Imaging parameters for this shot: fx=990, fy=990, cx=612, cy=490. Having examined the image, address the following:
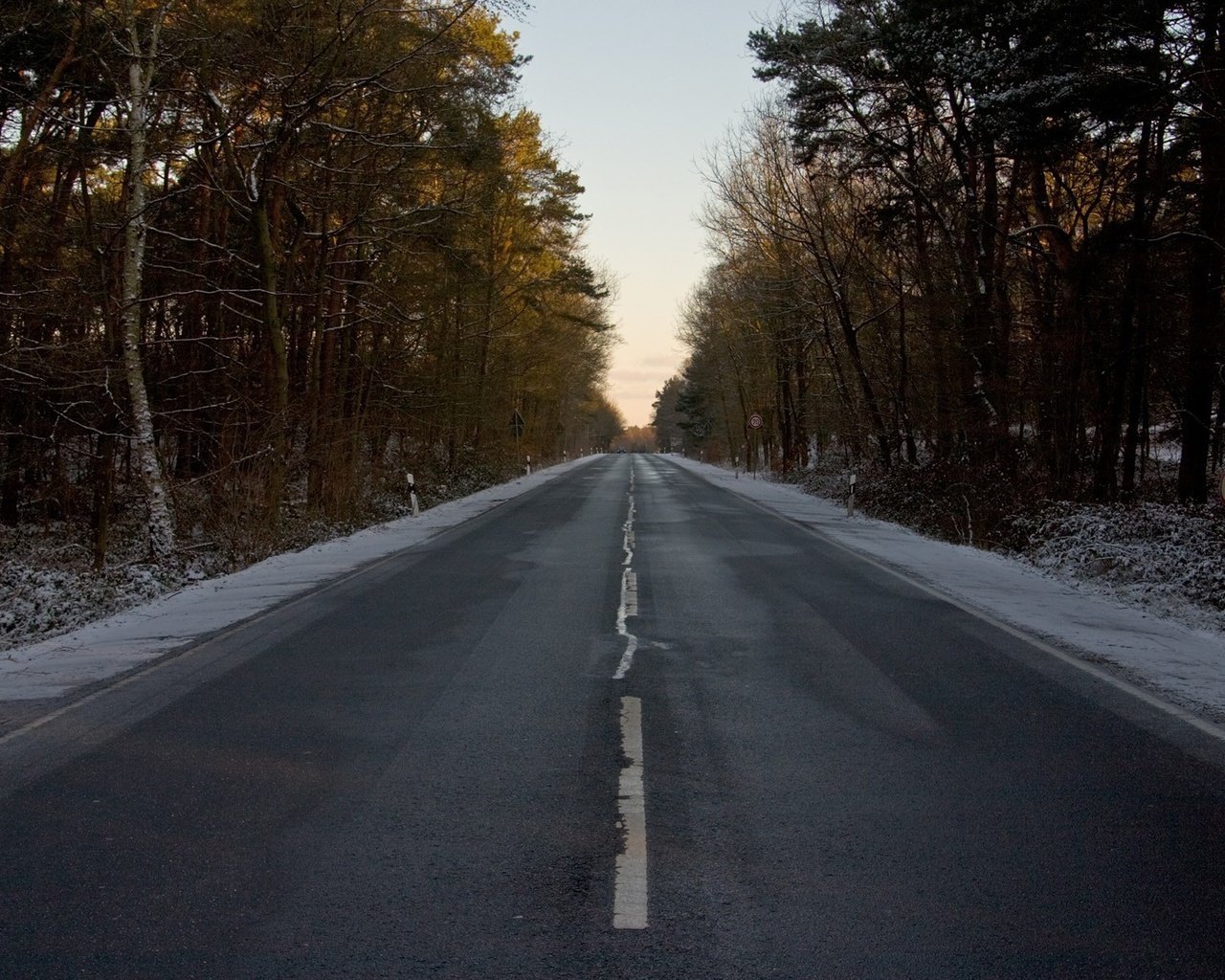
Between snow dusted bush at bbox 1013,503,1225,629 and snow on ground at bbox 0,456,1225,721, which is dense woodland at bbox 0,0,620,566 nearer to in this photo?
snow on ground at bbox 0,456,1225,721

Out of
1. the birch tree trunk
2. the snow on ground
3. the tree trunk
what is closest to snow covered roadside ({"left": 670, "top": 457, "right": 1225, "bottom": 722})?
the snow on ground

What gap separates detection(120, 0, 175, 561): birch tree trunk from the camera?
15.2m

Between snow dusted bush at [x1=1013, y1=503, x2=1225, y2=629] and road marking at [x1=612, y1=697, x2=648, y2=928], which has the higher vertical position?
snow dusted bush at [x1=1013, y1=503, x2=1225, y2=629]

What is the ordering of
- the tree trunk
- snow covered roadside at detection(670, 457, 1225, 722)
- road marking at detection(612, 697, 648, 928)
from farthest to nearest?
the tree trunk → snow covered roadside at detection(670, 457, 1225, 722) → road marking at detection(612, 697, 648, 928)

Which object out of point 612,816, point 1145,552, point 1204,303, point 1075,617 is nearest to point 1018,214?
point 1204,303

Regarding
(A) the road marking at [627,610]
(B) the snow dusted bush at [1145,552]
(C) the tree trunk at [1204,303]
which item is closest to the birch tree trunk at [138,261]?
(A) the road marking at [627,610]

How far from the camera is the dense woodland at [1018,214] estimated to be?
15273 mm

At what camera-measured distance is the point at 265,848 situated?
4164 millimetres

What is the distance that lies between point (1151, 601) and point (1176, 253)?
9893 millimetres

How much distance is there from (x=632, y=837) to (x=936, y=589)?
27.8 feet

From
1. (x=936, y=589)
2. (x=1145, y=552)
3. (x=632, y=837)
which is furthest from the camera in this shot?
(x=1145, y=552)

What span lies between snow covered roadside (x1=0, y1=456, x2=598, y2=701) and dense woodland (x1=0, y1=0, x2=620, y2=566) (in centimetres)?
273

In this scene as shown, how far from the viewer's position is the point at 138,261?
15562 millimetres

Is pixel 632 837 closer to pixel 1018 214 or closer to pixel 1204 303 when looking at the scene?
pixel 1204 303
